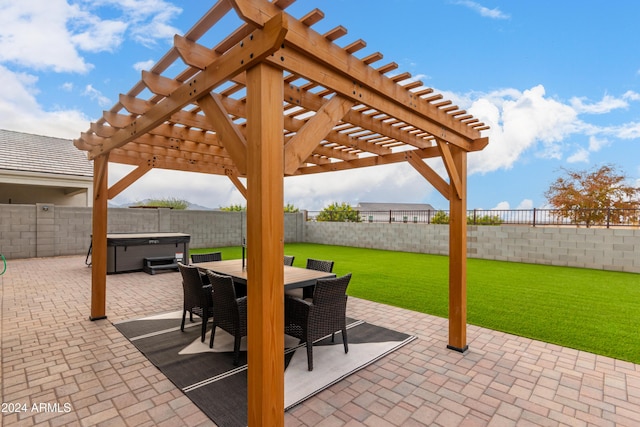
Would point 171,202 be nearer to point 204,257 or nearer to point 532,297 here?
point 204,257

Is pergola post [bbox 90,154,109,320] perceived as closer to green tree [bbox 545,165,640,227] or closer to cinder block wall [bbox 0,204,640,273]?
cinder block wall [bbox 0,204,640,273]

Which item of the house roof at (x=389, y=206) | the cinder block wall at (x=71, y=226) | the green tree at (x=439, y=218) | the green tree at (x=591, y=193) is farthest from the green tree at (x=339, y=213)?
the house roof at (x=389, y=206)

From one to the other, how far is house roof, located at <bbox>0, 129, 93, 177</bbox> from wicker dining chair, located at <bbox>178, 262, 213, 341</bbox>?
12.5 m

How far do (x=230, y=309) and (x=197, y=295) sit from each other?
2.58 feet

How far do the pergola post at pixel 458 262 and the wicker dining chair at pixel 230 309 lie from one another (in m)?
2.27

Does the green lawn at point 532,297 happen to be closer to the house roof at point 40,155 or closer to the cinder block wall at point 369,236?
the cinder block wall at point 369,236

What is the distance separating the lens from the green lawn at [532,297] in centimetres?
385

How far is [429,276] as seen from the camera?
24.3 feet

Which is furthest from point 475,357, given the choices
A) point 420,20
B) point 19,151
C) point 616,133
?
point 19,151

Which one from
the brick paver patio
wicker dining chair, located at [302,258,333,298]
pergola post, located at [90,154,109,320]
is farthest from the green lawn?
pergola post, located at [90,154,109,320]

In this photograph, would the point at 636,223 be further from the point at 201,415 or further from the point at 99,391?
the point at 99,391

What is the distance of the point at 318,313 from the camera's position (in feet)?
9.66

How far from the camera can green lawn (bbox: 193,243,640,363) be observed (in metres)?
3.85

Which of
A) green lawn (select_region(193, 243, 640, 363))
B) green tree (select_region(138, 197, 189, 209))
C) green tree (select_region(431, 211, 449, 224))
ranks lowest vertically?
green lawn (select_region(193, 243, 640, 363))
